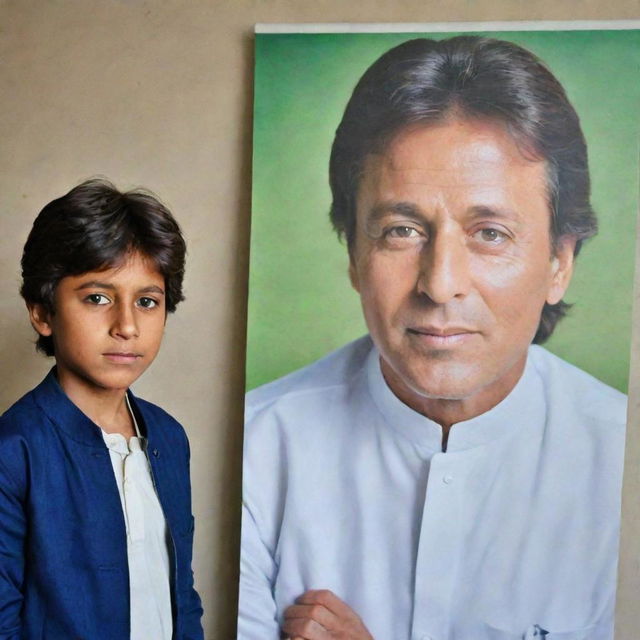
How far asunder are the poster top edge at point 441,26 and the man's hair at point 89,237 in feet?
2.24

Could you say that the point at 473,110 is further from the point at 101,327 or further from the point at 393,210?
the point at 101,327

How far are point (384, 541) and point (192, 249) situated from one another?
2.91 feet

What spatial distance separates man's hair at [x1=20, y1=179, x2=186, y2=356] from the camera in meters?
1.77

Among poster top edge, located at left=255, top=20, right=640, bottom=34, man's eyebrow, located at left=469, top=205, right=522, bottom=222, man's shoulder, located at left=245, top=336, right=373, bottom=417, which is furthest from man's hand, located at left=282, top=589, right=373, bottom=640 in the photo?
poster top edge, located at left=255, top=20, right=640, bottom=34

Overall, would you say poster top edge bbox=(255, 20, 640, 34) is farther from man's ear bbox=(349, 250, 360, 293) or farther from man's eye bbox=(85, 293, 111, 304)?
man's eye bbox=(85, 293, 111, 304)

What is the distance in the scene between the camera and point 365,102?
7.28 ft

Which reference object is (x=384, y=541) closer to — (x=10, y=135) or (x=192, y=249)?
(x=192, y=249)

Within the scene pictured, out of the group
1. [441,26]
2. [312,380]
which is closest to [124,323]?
[312,380]

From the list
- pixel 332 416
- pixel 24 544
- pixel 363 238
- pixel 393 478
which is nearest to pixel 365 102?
pixel 363 238

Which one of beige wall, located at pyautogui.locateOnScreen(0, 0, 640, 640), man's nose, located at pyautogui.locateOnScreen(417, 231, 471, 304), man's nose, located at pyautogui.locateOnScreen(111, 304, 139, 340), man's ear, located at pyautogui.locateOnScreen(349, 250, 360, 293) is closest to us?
man's nose, located at pyautogui.locateOnScreen(111, 304, 139, 340)

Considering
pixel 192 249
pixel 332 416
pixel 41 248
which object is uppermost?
pixel 192 249

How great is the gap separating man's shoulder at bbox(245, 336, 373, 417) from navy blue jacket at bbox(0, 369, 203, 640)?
1.72ft

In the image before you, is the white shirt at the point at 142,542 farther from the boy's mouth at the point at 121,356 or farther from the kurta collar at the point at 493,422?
the kurta collar at the point at 493,422

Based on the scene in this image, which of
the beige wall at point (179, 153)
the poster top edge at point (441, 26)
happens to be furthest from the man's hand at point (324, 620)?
the poster top edge at point (441, 26)
